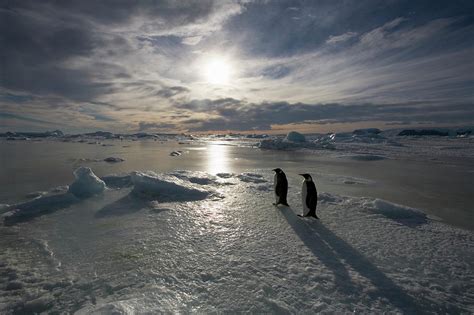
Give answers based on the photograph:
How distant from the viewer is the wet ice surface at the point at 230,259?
2594mm

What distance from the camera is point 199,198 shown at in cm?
677

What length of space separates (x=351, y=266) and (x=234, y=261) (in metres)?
1.56

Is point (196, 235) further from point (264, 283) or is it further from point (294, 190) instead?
point (294, 190)

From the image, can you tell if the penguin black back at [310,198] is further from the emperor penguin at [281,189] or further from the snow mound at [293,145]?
the snow mound at [293,145]

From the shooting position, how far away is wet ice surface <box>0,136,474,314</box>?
2594mm

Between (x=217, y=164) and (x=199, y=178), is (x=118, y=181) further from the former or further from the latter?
(x=217, y=164)

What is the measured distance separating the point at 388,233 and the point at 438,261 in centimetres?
97

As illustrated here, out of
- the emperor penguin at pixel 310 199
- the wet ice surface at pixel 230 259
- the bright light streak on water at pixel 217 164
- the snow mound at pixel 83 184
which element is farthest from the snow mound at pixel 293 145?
the snow mound at pixel 83 184

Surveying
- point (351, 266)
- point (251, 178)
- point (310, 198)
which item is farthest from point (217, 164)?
point (351, 266)

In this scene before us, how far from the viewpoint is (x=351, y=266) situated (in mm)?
3295

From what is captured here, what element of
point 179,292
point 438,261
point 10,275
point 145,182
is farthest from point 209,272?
point 145,182

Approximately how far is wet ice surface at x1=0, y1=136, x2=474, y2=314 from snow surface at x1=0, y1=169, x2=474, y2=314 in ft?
0.05

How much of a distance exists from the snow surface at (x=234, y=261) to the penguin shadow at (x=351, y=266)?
1cm

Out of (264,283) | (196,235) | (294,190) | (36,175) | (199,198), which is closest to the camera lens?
(264,283)
